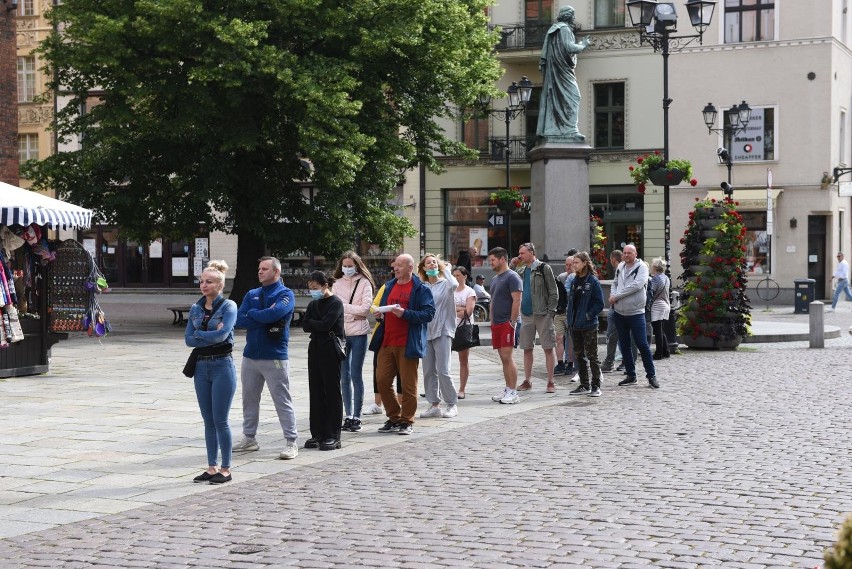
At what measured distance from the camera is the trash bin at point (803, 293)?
1337 inches

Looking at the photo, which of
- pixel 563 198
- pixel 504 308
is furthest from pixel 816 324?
pixel 504 308

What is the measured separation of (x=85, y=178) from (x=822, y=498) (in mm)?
23793

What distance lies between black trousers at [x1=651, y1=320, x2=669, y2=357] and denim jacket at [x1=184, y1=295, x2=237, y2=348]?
37.5 feet

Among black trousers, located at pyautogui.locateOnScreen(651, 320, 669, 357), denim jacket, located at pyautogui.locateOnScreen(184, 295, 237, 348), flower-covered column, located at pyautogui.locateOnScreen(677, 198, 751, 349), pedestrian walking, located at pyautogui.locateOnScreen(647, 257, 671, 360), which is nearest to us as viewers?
denim jacket, located at pyautogui.locateOnScreen(184, 295, 237, 348)

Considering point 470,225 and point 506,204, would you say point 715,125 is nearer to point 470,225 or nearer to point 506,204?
point 470,225

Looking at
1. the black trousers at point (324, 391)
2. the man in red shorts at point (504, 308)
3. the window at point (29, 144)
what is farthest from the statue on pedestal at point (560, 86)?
the window at point (29, 144)

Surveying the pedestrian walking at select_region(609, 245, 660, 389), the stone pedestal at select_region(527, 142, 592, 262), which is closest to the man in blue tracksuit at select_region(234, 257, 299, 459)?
the pedestrian walking at select_region(609, 245, 660, 389)

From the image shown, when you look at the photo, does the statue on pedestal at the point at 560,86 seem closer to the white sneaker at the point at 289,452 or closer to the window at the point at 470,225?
the white sneaker at the point at 289,452

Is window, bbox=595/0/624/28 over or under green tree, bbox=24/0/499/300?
over

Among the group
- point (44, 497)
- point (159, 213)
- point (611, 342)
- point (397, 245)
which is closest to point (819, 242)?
point (397, 245)

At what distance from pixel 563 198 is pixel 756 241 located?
21.0 meters

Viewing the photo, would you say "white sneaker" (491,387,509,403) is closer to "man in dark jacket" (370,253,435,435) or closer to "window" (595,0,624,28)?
"man in dark jacket" (370,253,435,435)

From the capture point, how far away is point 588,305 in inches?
599

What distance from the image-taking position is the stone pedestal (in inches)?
918
